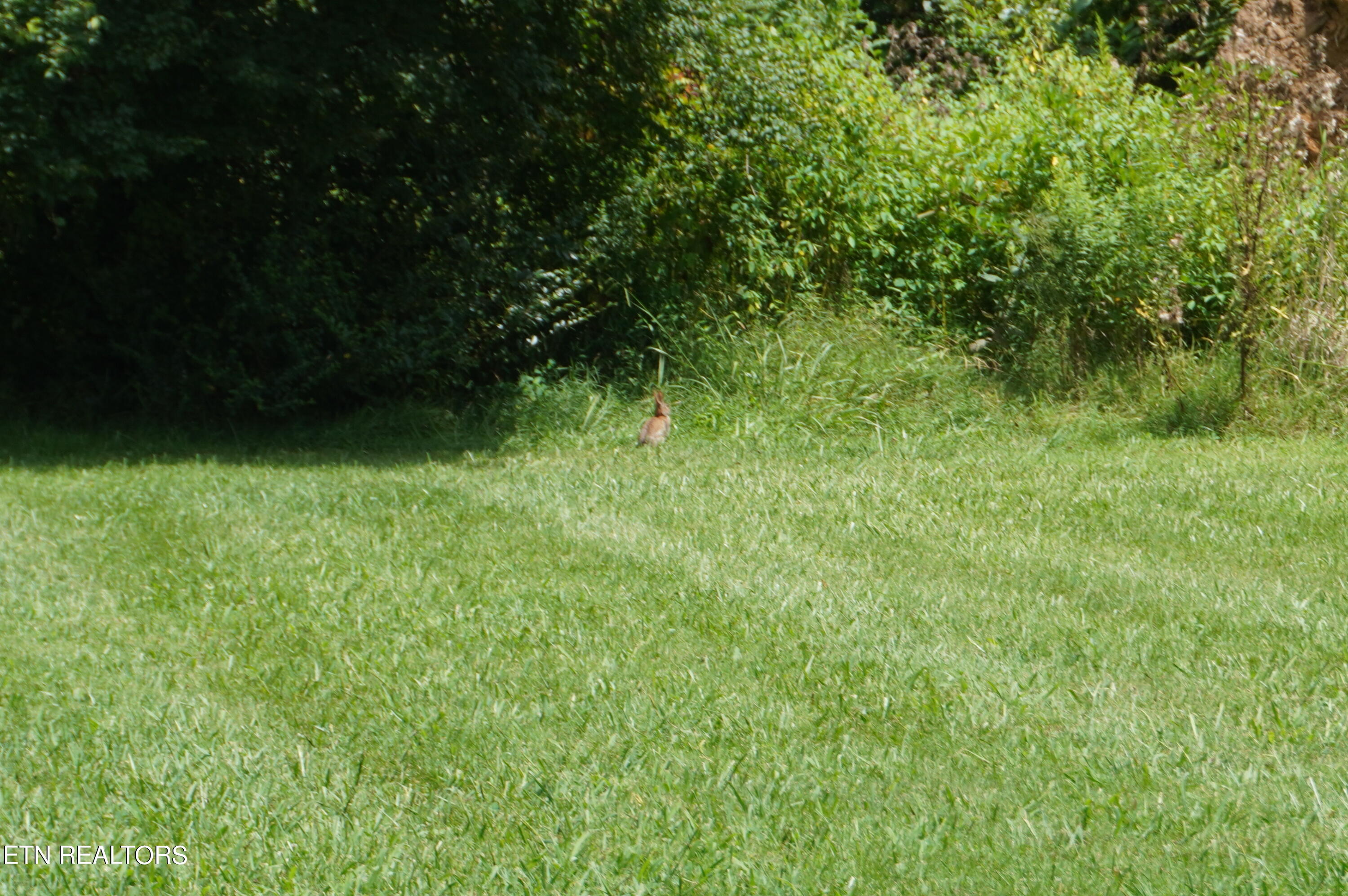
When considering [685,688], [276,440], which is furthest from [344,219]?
[685,688]

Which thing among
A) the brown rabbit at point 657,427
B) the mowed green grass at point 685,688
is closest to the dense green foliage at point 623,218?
the brown rabbit at point 657,427

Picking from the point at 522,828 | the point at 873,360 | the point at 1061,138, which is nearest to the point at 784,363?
the point at 873,360

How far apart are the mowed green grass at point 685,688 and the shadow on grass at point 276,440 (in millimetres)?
1540

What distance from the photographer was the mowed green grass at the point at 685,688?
3.27 metres

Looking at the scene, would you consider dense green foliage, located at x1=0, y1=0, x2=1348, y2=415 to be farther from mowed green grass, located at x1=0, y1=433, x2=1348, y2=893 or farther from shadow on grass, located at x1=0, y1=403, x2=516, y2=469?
mowed green grass, located at x1=0, y1=433, x2=1348, y2=893

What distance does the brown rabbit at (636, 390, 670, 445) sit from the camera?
30.8 feet

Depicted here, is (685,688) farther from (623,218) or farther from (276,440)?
(623,218)

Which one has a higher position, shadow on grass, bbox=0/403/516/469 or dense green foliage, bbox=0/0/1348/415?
dense green foliage, bbox=0/0/1348/415

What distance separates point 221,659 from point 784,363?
6.29 m

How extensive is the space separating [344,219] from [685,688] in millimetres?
6990

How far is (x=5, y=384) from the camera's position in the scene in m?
11.0

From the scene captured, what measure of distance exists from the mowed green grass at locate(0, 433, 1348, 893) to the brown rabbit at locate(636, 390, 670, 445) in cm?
184

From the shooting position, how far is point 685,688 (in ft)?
14.3

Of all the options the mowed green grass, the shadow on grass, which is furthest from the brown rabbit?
the mowed green grass
